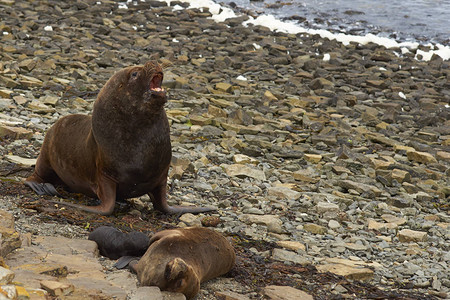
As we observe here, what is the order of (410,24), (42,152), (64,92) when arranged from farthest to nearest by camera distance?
(410,24) → (64,92) → (42,152)

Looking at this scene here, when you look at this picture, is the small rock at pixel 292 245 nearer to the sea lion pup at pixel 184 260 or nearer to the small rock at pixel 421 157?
the sea lion pup at pixel 184 260

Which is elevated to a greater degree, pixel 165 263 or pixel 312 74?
pixel 165 263

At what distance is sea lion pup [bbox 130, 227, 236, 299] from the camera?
166 inches

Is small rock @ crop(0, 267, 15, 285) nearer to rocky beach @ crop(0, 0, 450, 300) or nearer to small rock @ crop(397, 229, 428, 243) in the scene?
rocky beach @ crop(0, 0, 450, 300)

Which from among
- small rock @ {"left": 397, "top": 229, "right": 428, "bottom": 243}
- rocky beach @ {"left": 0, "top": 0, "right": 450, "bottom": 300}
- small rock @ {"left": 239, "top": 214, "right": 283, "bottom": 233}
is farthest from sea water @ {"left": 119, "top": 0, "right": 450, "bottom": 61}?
Answer: small rock @ {"left": 239, "top": 214, "right": 283, "bottom": 233}

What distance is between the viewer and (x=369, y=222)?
7359 mm

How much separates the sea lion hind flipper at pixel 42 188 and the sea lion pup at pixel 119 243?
1.56 meters

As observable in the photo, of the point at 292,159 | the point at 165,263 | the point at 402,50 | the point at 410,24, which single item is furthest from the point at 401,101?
the point at 410,24

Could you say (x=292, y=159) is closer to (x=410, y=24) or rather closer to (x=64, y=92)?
(x=64, y=92)

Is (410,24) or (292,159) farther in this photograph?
(410,24)

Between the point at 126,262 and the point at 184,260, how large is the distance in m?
0.46

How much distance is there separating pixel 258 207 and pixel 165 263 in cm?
303

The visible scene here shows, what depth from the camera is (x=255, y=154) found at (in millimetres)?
9367

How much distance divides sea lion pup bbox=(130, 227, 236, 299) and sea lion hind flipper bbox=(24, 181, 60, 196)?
1.95m
